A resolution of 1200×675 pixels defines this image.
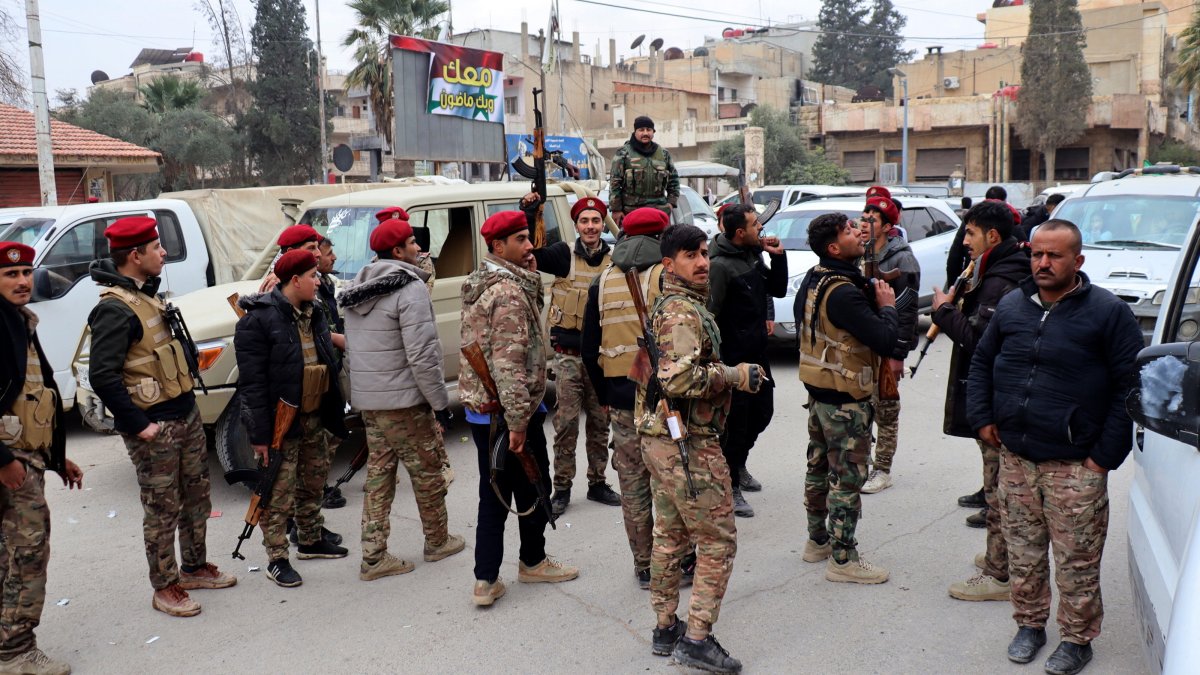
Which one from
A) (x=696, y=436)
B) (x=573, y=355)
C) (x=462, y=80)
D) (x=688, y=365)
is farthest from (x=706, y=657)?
(x=462, y=80)

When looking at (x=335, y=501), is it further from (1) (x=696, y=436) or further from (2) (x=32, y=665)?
(1) (x=696, y=436)

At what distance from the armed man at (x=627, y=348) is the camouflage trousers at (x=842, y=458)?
0.92 metres

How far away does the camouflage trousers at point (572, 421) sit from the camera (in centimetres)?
608

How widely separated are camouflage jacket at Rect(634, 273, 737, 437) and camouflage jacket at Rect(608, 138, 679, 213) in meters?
4.32

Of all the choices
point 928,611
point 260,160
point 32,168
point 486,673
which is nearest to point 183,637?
point 486,673

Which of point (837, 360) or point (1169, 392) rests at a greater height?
point (1169, 392)

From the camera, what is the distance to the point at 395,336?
5.10 meters

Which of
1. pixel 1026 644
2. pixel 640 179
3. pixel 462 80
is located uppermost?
pixel 462 80

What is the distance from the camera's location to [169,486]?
15.8ft

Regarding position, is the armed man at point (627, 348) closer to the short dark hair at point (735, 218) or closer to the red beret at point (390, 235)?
the short dark hair at point (735, 218)

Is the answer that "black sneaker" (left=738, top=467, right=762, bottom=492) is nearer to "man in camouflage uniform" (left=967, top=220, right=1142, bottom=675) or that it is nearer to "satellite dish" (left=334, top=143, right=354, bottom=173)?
"man in camouflage uniform" (left=967, top=220, right=1142, bottom=675)

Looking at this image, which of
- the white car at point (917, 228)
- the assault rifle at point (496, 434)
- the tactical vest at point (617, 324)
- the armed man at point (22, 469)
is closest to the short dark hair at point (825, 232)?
the tactical vest at point (617, 324)

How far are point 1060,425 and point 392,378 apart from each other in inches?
124

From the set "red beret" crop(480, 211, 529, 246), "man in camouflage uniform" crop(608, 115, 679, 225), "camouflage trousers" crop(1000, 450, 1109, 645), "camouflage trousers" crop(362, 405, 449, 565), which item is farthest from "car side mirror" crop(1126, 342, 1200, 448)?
"man in camouflage uniform" crop(608, 115, 679, 225)
